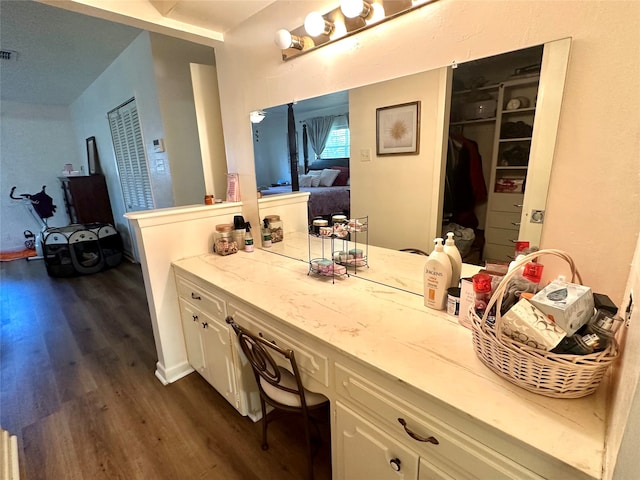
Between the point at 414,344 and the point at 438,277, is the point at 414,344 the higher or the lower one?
the lower one

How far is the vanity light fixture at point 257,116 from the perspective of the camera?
1.84 m

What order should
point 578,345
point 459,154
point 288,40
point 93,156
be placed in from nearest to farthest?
point 578,345 → point 459,154 → point 288,40 → point 93,156

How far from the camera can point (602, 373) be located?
652 mm

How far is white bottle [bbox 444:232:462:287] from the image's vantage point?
1095 millimetres

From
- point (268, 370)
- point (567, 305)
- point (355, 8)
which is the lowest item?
point (268, 370)

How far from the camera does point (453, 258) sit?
110cm

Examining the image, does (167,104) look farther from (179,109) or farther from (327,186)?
(327,186)

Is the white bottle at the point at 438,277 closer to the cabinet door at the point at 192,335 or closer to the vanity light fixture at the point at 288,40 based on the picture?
the vanity light fixture at the point at 288,40

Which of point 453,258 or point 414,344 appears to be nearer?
point 414,344

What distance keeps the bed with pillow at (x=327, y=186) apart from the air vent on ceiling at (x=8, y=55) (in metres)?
3.51

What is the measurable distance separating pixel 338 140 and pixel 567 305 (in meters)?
1.19

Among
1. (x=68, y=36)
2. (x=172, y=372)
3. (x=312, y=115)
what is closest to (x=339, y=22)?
(x=312, y=115)

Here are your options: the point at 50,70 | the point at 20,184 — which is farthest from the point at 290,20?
the point at 20,184

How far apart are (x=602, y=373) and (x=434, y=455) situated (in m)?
0.43
